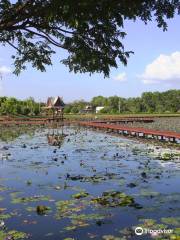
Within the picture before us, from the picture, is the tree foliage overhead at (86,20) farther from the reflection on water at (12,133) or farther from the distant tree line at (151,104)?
the distant tree line at (151,104)

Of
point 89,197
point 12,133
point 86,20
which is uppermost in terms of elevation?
point 86,20

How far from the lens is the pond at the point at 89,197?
780 centimetres

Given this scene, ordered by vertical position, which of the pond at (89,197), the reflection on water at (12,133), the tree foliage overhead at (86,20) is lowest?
the pond at (89,197)

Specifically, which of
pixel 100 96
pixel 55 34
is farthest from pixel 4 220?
pixel 100 96

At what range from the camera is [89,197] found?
34.1ft

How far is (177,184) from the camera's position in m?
12.1

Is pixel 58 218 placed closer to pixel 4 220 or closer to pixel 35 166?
pixel 4 220

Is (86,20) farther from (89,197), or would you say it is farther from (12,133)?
(12,133)

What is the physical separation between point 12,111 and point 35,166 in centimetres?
6594

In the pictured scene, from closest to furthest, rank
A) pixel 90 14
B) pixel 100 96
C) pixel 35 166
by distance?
pixel 90 14
pixel 35 166
pixel 100 96
